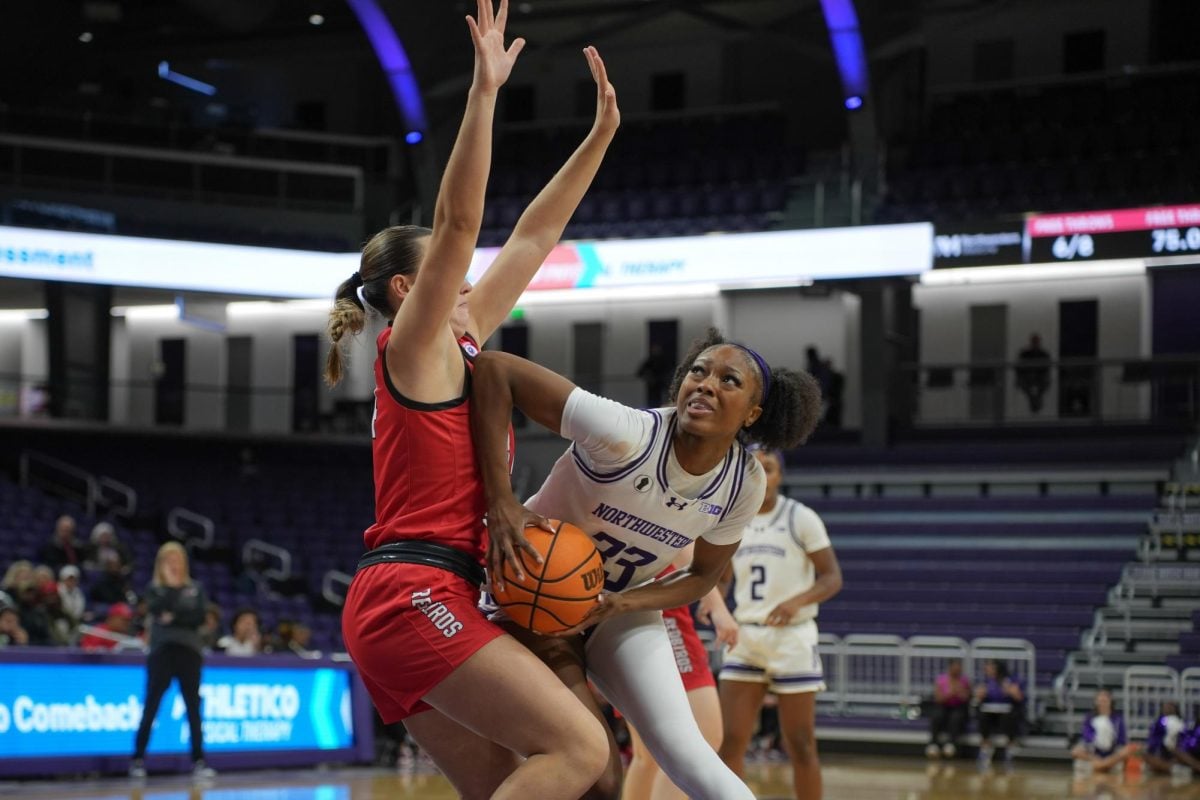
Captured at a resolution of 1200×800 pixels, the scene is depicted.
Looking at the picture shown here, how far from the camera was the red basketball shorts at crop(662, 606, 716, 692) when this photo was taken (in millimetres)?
6148

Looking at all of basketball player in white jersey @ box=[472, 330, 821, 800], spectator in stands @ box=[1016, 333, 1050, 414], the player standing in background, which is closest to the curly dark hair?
basketball player in white jersey @ box=[472, 330, 821, 800]

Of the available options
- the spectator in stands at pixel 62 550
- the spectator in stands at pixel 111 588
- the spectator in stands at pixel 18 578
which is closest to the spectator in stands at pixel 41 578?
the spectator in stands at pixel 18 578

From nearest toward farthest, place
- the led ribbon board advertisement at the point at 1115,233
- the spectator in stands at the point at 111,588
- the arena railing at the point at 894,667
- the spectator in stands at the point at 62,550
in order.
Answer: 1. the arena railing at the point at 894,667
2. the spectator in stands at the point at 111,588
3. the spectator in stands at the point at 62,550
4. the led ribbon board advertisement at the point at 1115,233

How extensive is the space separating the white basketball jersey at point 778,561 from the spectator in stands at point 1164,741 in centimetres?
856

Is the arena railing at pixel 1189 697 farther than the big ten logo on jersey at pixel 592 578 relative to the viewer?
Yes

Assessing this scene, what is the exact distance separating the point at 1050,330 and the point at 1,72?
20.6m

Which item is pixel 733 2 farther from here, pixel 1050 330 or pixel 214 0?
pixel 214 0

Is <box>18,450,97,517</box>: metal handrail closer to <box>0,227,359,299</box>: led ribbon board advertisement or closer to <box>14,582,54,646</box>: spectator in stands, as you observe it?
<box>0,227,359,299</box>: led ribbon board advertisement

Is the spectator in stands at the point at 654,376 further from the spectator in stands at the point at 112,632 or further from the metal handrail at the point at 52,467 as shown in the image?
the spectator in stands at the point at 112,632

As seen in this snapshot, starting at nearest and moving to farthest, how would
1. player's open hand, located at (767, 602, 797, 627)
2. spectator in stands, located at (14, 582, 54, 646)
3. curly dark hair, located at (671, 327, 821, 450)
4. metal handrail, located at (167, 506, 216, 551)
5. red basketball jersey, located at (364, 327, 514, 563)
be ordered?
1. red basketball jersey, located at (364, 327, 514, 563)
2. curly dark hair, located at (671, 327, 821, 450)
3. player's open hand, located at (767, 602, 797, 627)
4. spectator in stands, located at (14, 582, 54, 646)
5. metal handrail, located at (167, 506, 216, 551)

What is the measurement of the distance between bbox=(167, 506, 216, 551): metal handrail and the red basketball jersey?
68.1 ft

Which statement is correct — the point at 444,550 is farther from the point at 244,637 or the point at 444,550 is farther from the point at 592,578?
the point at 244,637

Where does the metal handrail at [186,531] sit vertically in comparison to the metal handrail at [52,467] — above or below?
below

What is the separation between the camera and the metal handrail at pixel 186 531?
24.1 meters
